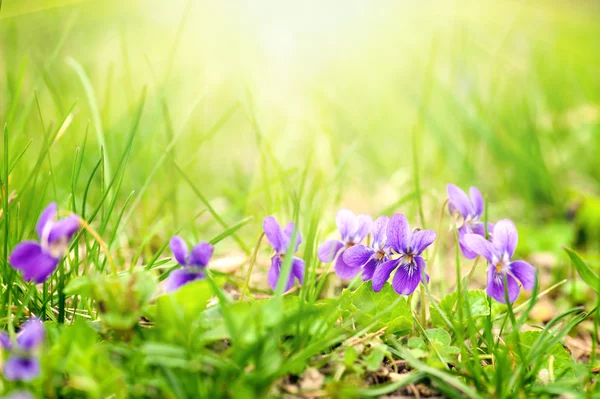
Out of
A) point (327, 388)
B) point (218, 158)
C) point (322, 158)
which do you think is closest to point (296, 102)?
point (218, 158)

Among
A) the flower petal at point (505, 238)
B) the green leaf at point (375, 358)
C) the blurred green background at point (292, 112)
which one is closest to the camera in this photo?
the green leaf at point (375, 358)

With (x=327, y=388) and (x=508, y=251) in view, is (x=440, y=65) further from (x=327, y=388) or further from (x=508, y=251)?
(x=327, y=388)

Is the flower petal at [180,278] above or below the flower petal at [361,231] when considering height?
above

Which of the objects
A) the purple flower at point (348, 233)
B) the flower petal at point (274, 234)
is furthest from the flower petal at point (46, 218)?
the purple flower at point (348, 233)

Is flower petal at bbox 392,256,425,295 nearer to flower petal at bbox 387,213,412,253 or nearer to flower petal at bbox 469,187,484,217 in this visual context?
flower petal at bbox 387,213,412,253

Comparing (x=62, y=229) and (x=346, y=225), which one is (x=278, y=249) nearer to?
(x=346, y=225)

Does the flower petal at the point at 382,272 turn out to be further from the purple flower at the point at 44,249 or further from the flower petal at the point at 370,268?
the purple flower at the point at 44,249
